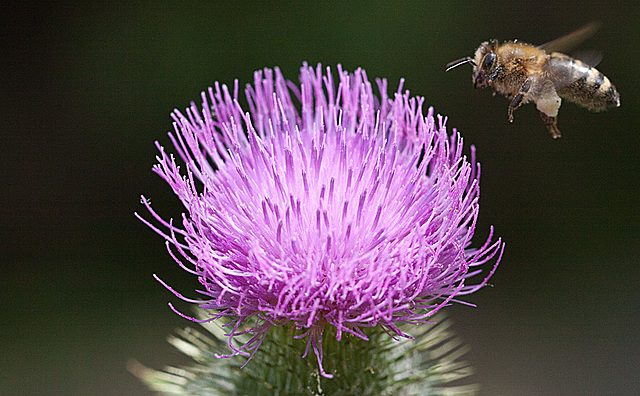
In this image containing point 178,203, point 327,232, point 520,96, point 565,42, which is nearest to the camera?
point 327,232

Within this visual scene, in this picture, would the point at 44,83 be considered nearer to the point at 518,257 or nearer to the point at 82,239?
the point at 82,239

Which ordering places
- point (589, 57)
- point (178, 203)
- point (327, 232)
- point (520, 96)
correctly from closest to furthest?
point (327, 232) → point (520, 96) → point (589, 57) → point (178, 203)

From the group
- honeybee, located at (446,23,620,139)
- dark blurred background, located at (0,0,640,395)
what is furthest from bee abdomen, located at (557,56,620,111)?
dark blurred background, located at (0,0,640,395)

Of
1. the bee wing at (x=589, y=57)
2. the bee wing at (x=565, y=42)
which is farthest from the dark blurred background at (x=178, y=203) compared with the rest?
the bee wing at (x=589, y=57)

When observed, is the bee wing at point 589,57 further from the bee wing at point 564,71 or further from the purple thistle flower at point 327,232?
the purple thistle flower at point 327,232

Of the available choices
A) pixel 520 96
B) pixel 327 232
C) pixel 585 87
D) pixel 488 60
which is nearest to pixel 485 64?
pixel 488 60

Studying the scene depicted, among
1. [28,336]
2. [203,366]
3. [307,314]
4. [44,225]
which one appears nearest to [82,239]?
[44,225]

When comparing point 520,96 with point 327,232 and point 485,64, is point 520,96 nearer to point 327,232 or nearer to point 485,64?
point 485,64
